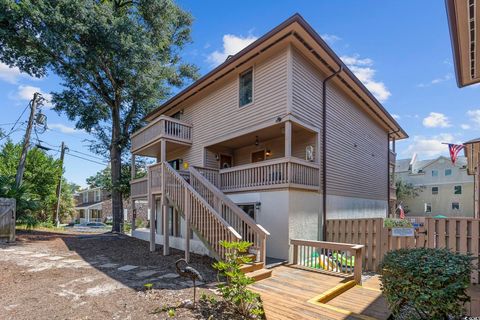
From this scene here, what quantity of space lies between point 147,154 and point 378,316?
14.0 meters

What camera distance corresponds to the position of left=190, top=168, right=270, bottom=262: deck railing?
6.66m

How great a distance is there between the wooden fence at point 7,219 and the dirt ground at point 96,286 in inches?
53.8

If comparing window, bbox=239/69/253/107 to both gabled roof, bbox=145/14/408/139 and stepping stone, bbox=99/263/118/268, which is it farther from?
stepping stone, bbox=99/263/118/268

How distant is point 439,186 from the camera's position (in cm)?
3241

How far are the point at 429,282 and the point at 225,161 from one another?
33.1 ft

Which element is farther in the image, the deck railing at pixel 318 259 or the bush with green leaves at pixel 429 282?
the deck railing at pixel 318 259

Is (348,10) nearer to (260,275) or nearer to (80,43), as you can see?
(260,275)

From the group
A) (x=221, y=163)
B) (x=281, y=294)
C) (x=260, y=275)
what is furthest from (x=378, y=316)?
(x=221, y=163)

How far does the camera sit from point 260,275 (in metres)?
6.00

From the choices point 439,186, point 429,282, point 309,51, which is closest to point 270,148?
point 309,51

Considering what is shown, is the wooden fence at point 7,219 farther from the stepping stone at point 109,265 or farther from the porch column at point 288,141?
the porch column at point 288,141

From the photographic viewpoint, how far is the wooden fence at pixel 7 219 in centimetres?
1033

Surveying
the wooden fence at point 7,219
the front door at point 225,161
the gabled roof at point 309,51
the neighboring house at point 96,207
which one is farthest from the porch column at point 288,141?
the neighboring house at point 96,207

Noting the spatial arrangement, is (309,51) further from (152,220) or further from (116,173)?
(116,173)
